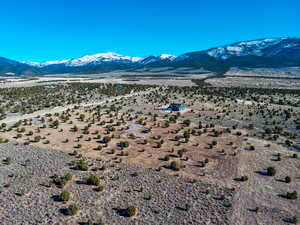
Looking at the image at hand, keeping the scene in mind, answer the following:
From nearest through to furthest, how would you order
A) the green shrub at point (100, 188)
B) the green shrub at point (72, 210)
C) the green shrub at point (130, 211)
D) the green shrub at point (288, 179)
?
the green shrub at point (72, 210) → the green shrub at point (130, 211) → the green shrub at point (100, 188) → the green shrub at point (288, 179)

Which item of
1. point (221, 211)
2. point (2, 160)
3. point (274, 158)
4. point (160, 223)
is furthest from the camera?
point (274, 158)

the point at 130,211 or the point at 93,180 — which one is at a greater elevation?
the point at 93,180

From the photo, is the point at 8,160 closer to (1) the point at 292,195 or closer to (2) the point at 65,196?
(2) the point at 65,196

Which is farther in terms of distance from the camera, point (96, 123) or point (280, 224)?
point (96, 123)

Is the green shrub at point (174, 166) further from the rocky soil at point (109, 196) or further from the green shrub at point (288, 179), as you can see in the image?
the green shrub at point (288, 179)

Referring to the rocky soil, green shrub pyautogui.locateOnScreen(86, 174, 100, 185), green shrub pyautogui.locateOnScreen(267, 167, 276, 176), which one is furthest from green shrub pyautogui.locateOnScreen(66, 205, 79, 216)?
green shrub pyautogui.locateOnScreen(267, 167, 276, 176)

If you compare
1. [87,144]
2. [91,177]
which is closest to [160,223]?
[91,177]

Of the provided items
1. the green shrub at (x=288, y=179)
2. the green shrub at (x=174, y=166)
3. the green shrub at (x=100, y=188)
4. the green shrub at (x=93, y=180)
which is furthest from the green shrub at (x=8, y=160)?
the green shrub at (x=288, y=179)

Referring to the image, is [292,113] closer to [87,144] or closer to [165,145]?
[165,145]

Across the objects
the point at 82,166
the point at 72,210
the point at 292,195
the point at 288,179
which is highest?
the point at 82,166

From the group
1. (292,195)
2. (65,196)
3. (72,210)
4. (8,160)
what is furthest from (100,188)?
(292,195)

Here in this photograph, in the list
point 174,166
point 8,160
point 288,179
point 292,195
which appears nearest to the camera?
point 292,195
